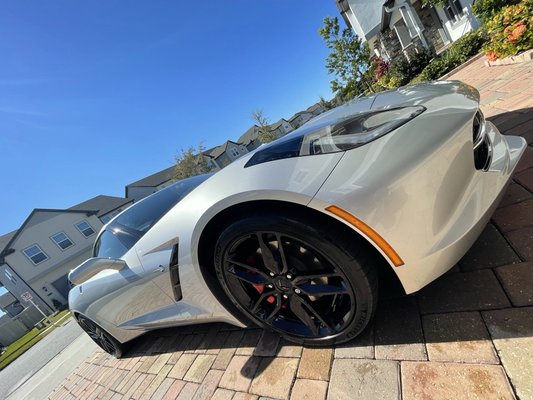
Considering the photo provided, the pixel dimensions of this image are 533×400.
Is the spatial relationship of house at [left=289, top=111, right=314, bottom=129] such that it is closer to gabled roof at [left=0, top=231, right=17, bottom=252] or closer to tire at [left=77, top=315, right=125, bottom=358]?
gabled roof at [left=0, top=231, right=17, bottom=252]

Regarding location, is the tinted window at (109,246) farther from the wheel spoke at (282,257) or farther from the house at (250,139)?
the house at (250,139)

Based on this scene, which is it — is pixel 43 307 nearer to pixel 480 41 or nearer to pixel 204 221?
pixel 204 221

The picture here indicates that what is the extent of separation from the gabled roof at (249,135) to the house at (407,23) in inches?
1177

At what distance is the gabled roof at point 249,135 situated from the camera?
51.9 m

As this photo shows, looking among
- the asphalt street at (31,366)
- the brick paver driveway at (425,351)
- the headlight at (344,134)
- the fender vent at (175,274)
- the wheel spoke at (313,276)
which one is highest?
the headlight at (344,134)

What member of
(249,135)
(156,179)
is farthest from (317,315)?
(249,135)

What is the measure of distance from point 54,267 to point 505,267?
28143mm

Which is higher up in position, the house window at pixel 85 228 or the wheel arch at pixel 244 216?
the house window at pixel 85 228

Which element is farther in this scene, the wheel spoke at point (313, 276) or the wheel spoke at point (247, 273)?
the wheel spoke at point (247, 273)

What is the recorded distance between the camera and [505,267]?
4.80 feet

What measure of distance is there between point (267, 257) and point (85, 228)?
29187 millimetres

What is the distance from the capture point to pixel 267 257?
149cm

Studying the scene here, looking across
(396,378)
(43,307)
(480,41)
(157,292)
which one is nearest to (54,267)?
(43,307)

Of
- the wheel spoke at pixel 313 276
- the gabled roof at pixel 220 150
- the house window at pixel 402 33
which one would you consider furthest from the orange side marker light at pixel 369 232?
the gabled roof at pixel 220 150
